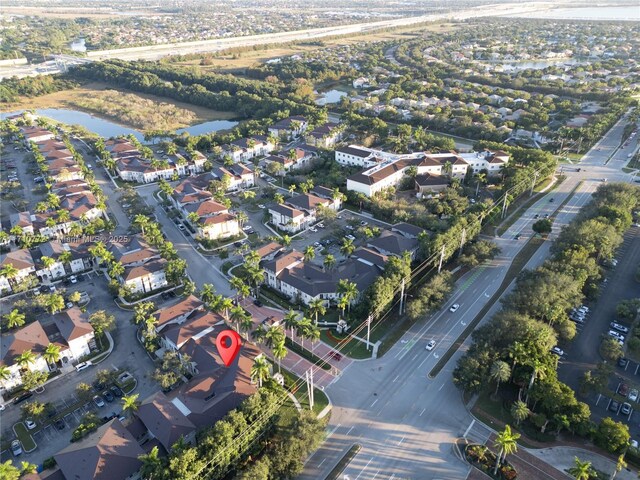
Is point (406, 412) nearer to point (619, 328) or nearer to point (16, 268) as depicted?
point (619, 328)

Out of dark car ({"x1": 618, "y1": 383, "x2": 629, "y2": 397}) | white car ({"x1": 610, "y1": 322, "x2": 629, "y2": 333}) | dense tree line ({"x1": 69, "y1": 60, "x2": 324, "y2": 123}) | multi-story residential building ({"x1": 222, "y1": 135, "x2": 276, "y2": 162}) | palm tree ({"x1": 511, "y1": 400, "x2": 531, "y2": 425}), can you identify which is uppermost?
dense tree line ({"x1": 69, "y1": 60, "x2": 324, "y2": 123})

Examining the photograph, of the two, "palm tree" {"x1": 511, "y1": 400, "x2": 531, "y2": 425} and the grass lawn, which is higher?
"palm tree" {"x1": 511, "y1": 400, "x2": 531, "y2": 425}

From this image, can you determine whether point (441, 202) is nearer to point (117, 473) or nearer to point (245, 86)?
point (117, 473)

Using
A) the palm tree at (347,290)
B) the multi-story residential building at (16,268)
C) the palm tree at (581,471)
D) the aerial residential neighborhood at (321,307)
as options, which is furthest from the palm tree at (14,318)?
the palm tree at (581,471)

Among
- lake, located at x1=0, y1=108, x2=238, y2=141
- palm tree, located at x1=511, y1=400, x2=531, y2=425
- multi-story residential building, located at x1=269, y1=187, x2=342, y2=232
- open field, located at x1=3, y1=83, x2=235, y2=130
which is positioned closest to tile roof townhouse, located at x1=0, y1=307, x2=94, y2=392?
multi-story residential building, located at x1=269, y1=187, x2=342, y2=232

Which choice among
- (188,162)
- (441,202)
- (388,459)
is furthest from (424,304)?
(188,162)

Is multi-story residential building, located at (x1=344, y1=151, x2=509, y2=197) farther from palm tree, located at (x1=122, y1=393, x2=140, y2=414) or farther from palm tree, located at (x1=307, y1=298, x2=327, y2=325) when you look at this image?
palm tree, located at (x1=122, y1=393, x2=140, y2=414)

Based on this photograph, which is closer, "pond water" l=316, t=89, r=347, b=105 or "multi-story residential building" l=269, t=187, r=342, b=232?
"multi-story residential building" l=269, t=187, r=342, b=232
